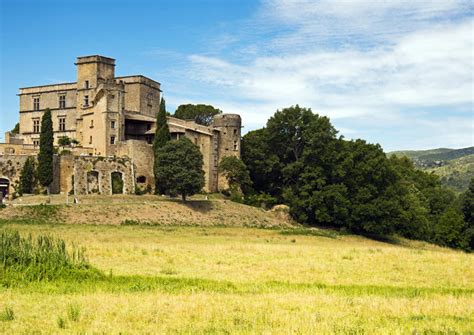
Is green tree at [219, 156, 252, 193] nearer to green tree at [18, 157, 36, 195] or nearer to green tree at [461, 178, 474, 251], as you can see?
green tree at [18, 157, 36, 195]

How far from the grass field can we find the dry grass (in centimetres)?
3

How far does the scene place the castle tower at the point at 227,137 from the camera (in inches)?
3049

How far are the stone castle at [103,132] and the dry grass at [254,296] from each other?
3771 cm

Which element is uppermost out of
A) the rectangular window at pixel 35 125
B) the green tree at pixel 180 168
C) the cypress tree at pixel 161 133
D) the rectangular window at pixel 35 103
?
the rectangular window at pixel 35 103

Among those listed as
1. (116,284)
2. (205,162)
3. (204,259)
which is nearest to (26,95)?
(205,162)

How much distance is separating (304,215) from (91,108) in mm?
29155

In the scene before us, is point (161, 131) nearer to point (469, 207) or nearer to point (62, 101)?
point (62, 101)

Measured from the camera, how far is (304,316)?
590 inches

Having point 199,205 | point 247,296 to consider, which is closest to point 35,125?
point 199,205

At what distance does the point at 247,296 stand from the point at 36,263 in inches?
308

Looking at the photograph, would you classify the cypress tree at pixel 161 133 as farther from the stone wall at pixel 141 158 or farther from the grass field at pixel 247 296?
the grass field at pixel 247 296

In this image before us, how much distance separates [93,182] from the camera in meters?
67.6

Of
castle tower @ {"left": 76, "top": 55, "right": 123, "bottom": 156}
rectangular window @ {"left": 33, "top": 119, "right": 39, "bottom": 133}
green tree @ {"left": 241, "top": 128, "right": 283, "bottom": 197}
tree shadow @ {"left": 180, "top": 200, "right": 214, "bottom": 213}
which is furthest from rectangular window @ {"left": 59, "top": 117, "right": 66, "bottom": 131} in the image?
tree shadow @ {"left": 180, "top": 200, "right": 214, "bottom": 213}

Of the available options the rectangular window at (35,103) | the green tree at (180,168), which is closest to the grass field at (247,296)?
the green tree at (180,168)
